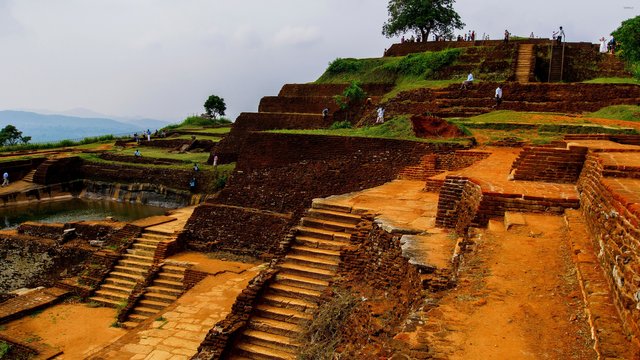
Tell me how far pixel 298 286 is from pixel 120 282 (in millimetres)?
6412

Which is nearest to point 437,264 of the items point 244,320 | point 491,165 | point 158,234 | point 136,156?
point 244,320

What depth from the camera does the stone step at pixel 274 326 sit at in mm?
5914

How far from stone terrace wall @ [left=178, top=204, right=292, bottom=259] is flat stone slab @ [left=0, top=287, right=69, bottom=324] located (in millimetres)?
3135

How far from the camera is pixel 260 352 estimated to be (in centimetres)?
580

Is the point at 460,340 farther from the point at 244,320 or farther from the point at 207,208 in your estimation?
the point at 207,208

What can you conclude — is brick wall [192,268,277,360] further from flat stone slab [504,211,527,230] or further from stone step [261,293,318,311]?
flat stone slab [504,211,527,230]

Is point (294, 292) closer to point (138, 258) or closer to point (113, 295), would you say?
point (113, 295)

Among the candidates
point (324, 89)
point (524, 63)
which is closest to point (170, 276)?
point (324, 89)

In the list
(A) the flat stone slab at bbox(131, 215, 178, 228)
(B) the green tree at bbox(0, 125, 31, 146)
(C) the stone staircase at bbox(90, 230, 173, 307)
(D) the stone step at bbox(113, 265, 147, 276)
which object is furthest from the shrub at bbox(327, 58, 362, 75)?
(B) the green tree at bbox(0, 125, 31, 146)

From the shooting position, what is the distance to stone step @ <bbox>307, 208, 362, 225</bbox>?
720 centimetres

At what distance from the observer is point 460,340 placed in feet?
10.9

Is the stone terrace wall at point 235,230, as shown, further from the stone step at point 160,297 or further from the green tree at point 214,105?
the green tree at point 214,105

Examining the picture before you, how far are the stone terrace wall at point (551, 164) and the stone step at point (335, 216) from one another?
242 cm

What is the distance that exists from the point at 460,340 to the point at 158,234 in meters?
10.5
